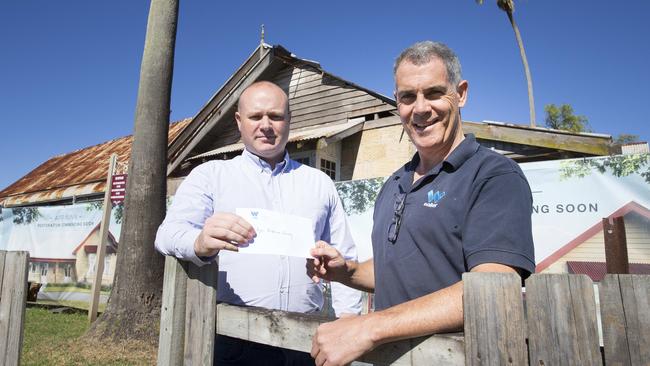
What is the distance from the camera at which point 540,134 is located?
746 cm

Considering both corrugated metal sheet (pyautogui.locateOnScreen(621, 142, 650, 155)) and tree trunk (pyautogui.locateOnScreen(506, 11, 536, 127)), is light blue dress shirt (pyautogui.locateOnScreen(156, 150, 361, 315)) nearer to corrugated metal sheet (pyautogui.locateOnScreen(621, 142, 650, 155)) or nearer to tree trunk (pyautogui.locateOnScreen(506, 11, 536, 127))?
corrugated metal sheet (pyautogui.locateOnScreen(621, 142, 650, 155))

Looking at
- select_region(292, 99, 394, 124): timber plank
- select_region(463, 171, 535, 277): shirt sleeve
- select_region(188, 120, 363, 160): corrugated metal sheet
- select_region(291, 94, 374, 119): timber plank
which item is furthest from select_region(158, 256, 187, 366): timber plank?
select_region(291, 94, 374, 119): timber plank

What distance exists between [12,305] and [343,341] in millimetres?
2863

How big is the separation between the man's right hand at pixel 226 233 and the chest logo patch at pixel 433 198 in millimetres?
673

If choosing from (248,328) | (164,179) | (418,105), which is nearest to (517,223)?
(418,105)

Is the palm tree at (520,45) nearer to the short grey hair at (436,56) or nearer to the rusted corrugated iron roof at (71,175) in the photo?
the rusted corrugated iron roof at (71,175)

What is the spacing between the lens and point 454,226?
1.45m

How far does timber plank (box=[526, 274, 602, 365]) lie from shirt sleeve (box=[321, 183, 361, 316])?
1.53 m

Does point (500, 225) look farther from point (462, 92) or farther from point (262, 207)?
point (262, 207)

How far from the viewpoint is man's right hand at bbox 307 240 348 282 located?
185 cm

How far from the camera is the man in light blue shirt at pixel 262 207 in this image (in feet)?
6.44

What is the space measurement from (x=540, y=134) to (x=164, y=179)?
642 cm

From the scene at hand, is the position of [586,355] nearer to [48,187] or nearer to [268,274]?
[268,274]

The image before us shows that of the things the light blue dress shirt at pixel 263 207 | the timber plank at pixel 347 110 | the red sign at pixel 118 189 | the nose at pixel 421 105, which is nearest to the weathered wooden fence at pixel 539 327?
the light blue dress shirt at pixel 263 207
